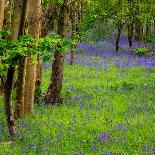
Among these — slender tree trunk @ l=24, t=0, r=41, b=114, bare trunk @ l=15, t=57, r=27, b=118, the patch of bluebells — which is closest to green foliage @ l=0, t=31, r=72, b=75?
bare trunk @ l=15, t=57, r=27, b=118

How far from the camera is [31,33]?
13367 millimetres

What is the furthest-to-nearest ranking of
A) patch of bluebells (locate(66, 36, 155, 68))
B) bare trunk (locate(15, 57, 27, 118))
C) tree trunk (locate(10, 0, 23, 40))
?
patch of bluebells (locate(66, 36, 155, 68))
tree trunk (locate(10, 0, 23, 40))
bare trunk (locate(15, 57, 27, 118))

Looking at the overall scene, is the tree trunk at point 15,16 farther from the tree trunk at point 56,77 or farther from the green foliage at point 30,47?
the green foliage at point 30,47

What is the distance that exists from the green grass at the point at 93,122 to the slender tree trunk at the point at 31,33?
21.1 inches

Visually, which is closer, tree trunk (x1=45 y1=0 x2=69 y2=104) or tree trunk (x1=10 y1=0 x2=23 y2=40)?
tree trunk (x1=45 y1=0 x2=69 y2=104)

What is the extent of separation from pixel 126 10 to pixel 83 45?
283 inches

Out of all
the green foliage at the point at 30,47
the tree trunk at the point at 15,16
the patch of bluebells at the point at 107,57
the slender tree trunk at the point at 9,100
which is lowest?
the patch of bluebells at the point at 107,57

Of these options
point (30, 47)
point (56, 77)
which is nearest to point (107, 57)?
point (56, 77)

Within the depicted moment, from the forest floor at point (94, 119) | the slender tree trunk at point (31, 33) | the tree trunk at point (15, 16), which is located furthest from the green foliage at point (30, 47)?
the tree trunk at point (15, 16)

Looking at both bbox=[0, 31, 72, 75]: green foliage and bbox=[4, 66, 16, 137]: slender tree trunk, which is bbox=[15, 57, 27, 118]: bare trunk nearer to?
bbox=[4, 66, 16, 137]: slender tree trunk

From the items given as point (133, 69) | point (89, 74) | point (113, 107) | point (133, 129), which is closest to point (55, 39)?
point (133, 129)

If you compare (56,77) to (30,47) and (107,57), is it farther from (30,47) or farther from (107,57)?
(107,57)

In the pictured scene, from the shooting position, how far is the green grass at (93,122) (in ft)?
32.2

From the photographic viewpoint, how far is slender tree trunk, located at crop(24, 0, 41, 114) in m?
13.4
